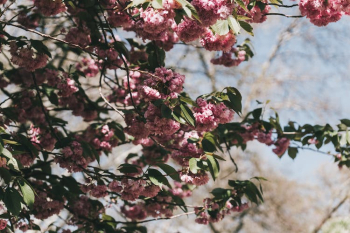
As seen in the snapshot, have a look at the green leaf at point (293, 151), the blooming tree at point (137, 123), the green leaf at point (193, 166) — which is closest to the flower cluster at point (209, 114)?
the blooming tree at point (137, 123)

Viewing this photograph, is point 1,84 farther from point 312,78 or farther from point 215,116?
point 312,78

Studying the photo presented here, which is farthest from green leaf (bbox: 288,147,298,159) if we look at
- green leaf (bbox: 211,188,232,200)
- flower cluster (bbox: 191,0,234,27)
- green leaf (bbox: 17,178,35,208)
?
green leaf (bbox: 17,178,35,208)

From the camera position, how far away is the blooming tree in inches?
83.5

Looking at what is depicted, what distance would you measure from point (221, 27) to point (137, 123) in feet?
3.58

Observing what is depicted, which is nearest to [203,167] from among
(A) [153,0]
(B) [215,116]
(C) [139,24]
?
(B) [215,116]

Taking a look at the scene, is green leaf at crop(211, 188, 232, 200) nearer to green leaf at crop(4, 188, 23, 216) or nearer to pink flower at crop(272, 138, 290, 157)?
pink flower at crop(272, 138, 290, 157)

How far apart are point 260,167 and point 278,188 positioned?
36.4 inches

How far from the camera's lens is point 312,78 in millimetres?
10555

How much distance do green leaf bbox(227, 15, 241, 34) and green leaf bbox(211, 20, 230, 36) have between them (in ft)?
0.07

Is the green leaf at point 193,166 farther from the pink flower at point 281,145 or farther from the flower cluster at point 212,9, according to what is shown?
the pink flower at point 281,145

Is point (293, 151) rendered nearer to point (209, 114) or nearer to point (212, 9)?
point (209, 114)

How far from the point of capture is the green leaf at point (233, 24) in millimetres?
1993

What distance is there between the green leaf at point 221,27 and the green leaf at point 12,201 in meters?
1.26

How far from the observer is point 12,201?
203 centimetres
